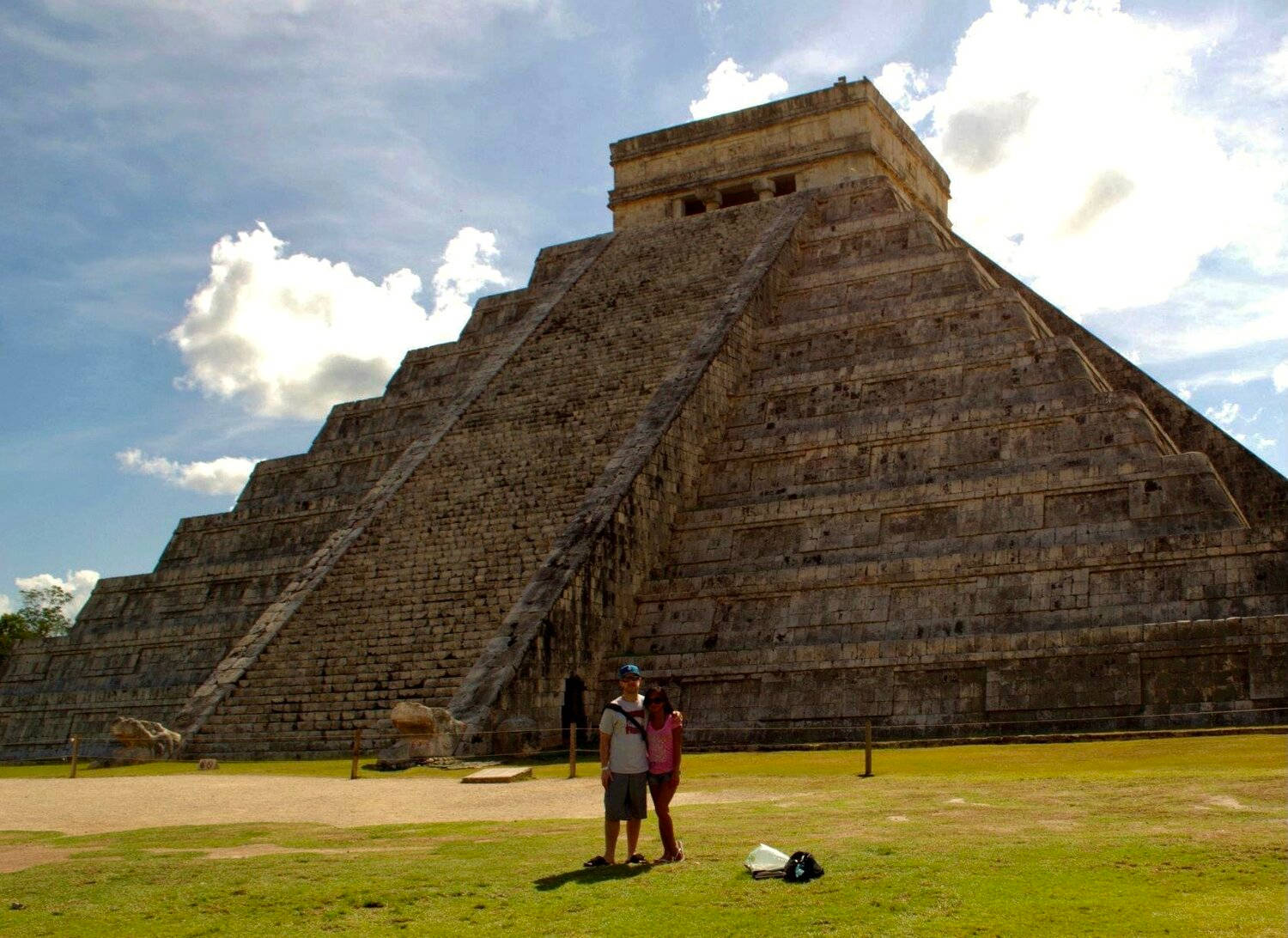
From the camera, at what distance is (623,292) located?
24.3m

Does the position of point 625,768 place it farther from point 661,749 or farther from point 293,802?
point 293,802

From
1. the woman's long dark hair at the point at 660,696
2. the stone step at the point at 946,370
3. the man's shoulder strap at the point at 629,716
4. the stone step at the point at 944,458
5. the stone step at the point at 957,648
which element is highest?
the stone step at the point at 946,370

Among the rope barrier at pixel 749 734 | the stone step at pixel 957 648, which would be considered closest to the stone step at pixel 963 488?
the stone step at pixel 957 648

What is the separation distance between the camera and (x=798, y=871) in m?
6.12

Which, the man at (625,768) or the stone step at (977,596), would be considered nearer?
the man at (625,768)

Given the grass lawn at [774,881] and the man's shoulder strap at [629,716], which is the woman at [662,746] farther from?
the grass lawn at [774,881]

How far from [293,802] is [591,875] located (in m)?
5.00

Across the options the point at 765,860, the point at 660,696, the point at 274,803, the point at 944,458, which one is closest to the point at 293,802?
the point at 274,803

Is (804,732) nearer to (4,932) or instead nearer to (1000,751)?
(1000,751)

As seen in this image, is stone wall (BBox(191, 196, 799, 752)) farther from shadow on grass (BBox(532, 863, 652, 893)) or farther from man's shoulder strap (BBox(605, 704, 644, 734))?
shadow on grass (BBox(532, 863, 652, 893))

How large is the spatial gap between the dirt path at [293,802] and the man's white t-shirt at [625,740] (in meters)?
2.17

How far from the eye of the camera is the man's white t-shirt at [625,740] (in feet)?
23.6

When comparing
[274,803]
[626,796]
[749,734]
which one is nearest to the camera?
[626,796]

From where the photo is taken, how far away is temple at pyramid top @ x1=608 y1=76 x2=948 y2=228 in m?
26.7
